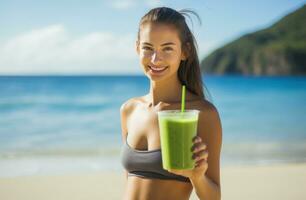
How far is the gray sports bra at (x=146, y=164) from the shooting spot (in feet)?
8.17

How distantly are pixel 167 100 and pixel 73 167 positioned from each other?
6221mm

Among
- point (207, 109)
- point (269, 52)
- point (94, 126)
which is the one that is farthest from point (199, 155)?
point (269, 52)

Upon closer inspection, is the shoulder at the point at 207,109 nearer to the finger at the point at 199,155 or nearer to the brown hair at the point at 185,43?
the brown hair at the point at 185,43

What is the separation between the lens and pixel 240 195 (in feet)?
20.9

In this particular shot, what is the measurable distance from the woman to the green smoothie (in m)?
0.23

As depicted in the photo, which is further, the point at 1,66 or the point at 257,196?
the point at 1,66

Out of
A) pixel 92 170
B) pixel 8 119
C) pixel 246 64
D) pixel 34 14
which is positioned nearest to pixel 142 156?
pixel 92 170

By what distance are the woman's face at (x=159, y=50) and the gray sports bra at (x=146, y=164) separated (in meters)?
0.35

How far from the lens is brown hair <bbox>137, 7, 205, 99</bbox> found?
2.52m

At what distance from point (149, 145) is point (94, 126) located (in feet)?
50.1

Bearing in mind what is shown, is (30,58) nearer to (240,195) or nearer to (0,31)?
(0,31)

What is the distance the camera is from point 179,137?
6.84ft

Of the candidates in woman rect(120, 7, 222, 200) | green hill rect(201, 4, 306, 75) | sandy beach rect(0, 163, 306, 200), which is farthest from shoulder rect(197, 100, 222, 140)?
green hill rect(201, 4, 306, 75)

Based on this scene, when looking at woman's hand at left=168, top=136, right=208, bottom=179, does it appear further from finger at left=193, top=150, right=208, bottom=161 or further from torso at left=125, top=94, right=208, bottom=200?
torso at left=125, top=94, right=208, bottom=200
